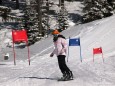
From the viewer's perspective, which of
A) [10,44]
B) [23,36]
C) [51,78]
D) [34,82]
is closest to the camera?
[34,82]

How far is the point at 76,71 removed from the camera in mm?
15773

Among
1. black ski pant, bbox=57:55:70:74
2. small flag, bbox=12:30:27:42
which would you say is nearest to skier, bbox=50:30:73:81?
black ski pant, bbox=57:55:70:74

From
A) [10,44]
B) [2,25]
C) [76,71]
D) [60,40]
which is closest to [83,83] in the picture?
[60,40]

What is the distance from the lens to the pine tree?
45875mm

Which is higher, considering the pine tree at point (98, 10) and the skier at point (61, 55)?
the pine tree at point (98, 10)

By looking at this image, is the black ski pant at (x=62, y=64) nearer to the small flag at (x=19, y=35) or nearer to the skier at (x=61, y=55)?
the skier at (x=61, y=55)

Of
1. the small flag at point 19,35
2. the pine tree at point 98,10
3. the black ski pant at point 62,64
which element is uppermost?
the pine tree at point 98,10

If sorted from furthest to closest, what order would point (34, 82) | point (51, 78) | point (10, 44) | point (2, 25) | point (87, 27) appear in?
1. point (2, 25)
2. point (10, 44)
3. point (87, 27)
4. point (51, 78)
5. point (34, 82)

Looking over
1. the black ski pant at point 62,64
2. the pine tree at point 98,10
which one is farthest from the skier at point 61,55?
the pine tree at point 98,10

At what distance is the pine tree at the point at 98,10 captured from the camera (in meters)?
45.9

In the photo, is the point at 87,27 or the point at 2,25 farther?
the point at 2,25

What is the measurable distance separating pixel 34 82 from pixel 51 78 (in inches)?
40.7

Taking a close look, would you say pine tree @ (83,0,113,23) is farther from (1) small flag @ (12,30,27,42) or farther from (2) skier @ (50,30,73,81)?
(2) skier @ (50,30,73,81)

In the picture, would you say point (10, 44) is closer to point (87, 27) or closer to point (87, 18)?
point (87, 18)
